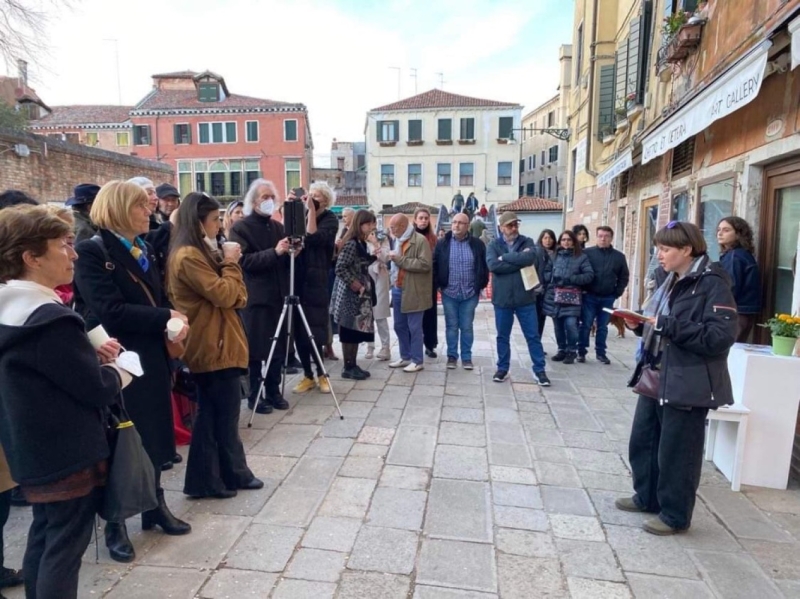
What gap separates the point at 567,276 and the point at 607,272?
1.58ft

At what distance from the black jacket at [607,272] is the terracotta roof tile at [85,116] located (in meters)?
38.7

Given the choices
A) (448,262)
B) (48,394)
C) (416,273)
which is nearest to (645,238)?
(448,262)

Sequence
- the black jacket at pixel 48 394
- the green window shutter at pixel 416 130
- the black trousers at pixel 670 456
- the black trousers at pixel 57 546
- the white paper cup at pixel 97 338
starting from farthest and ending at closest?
1. the green window shutter at pixel 416 130
2. the black trousers at pixel 670 456
3. the white paper cup at pixel 97 338
4. the black trousers at pixel 57 546
5. the black jacket at pixel 48 394

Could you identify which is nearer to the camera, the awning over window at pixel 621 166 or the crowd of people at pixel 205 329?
the crowd of people at pixel 205 329

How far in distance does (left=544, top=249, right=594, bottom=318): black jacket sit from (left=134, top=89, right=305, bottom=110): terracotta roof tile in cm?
3248

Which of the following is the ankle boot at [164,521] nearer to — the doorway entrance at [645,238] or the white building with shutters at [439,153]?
the doorway entrance at [645,238]

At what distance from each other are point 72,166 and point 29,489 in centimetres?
1466

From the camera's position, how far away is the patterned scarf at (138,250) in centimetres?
237

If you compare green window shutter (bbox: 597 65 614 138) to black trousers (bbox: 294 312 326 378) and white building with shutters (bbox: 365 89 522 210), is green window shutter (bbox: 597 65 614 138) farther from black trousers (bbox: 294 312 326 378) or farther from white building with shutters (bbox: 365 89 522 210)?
white building with shutters (bbox: 365 89 522 210)

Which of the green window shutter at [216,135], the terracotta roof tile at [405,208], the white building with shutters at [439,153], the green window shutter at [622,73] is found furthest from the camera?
the white building with shutters at [439,153]

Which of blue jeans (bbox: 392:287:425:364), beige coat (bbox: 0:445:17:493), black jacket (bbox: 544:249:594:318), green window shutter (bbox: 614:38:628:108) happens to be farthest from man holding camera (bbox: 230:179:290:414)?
green window shutter (bbox: 614:38:628:108)

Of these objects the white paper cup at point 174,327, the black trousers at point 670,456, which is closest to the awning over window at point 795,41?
the black trousers at point 670,456

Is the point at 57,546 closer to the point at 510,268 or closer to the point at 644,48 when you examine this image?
the point at 510,268

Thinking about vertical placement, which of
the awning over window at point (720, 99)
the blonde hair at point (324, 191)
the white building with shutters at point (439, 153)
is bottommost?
the blonde hair at point (324, 191)
